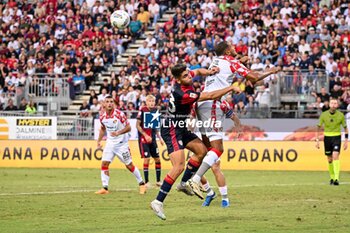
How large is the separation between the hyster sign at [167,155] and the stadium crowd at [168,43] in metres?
2.86

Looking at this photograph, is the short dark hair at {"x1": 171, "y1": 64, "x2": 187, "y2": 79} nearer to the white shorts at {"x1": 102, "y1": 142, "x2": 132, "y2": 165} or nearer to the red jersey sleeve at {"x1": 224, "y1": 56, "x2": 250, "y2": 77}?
→ the red jersey sleeve at {"x1": 224, "y1": 56, "x2": 250, "y2": 77}

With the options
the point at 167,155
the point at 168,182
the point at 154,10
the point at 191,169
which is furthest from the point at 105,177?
the point at 154,10

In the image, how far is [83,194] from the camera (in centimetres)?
2175

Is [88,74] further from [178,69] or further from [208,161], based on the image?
[178,69]

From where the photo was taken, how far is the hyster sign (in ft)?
104

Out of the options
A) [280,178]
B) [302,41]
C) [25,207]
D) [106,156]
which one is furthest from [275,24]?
[25,207]

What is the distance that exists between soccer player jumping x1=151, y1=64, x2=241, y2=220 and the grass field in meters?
0.84

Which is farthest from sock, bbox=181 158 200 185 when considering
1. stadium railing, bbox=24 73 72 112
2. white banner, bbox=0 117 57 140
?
stadium railing, bbox=24 73 72 112

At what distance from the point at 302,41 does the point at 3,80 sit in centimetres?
1466

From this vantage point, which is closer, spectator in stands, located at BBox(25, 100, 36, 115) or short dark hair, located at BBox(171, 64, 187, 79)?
short dark hair, located at BBox(171, 64, 187, 79)

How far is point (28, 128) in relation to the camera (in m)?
35.7

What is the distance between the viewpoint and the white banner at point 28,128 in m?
35.4

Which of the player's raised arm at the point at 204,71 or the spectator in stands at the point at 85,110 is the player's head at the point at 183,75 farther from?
the spectator in stands at the point at 85,110

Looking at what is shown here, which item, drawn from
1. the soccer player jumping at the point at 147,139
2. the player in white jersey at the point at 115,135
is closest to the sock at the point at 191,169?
the player in white jersey at the point at 115,135
